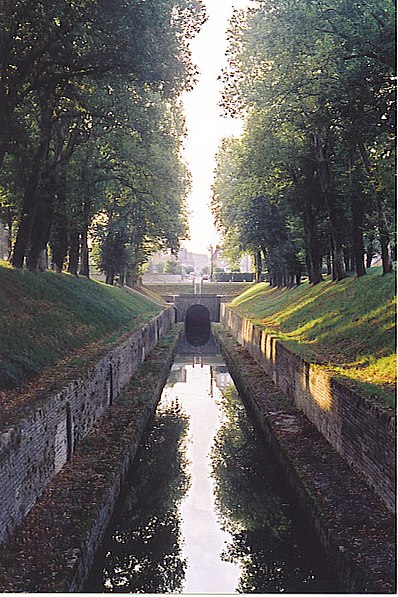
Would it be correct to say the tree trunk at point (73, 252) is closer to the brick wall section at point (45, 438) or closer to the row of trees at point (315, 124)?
the row of trees at point (315, 124)

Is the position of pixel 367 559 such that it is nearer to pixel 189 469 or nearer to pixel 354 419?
pixel 354 419

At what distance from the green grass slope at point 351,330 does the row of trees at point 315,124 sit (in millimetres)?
1570

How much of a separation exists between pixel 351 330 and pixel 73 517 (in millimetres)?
9357

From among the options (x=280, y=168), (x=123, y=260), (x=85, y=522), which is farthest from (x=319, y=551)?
(x=123, y=260)

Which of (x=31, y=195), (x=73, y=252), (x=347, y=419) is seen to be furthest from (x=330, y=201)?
(x=347, y=419)

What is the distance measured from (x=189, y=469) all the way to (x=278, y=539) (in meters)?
4.41

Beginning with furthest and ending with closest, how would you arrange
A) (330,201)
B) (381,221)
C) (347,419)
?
(330,201), (381,221), (347,419)

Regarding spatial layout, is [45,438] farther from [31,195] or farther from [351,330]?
[31,195]

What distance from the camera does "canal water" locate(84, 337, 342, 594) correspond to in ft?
29.7

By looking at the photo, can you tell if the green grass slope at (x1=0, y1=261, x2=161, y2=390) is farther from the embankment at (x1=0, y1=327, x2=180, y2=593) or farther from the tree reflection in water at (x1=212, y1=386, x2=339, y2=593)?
the tree reflection in water at (x1=212, y1=386, x2=339, y2=593)

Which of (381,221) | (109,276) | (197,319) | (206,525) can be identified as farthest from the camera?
(197,319)

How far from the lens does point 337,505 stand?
9227 millimetres

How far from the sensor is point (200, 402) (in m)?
23.1

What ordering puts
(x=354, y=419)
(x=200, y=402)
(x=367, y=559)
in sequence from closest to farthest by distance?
(x=367, y=559) < (x=354, y=419) < (x=200, y=402)
